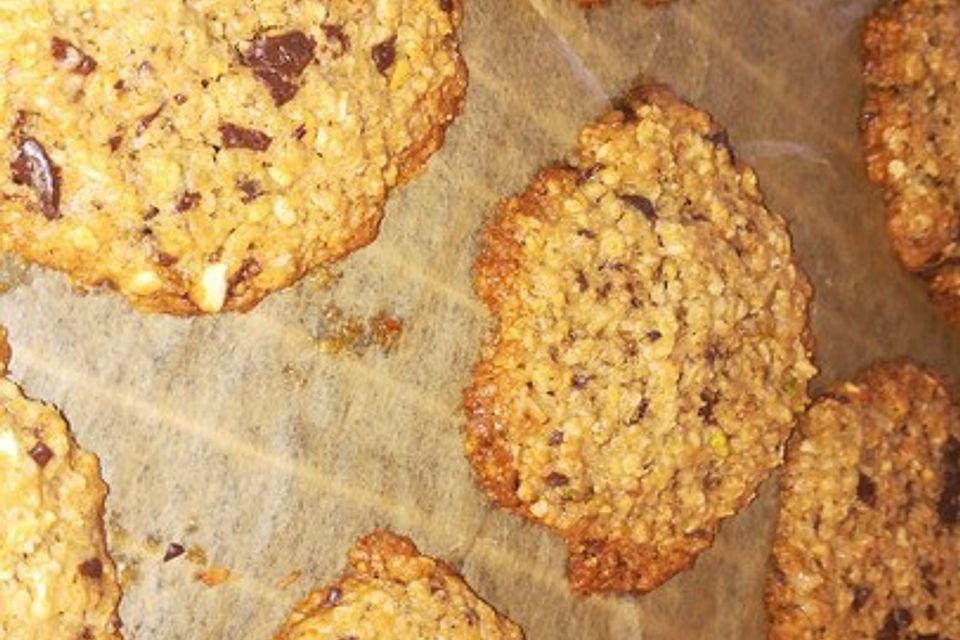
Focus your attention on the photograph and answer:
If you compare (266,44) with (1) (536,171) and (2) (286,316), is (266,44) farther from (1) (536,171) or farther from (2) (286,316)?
(1) (536,171)

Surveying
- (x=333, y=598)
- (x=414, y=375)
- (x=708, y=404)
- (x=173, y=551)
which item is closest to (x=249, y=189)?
(x=414, y=375)

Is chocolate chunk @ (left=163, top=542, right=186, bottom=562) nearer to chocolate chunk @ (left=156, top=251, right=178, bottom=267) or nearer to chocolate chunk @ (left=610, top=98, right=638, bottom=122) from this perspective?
chocolate chunk @ (left=156, top=251, right=178, bottom=267)

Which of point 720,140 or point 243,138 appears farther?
point 720,140

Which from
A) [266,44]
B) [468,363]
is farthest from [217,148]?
[468,363]

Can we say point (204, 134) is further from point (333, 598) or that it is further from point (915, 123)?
point (915, 123)

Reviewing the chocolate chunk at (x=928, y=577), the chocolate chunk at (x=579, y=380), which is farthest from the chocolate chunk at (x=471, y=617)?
the chocolate chunk at (x=928, y=577)

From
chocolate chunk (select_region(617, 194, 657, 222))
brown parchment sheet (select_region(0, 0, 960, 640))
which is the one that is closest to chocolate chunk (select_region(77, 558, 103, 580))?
brown parchment sheet (select_region(0, 0, 960, 640))
